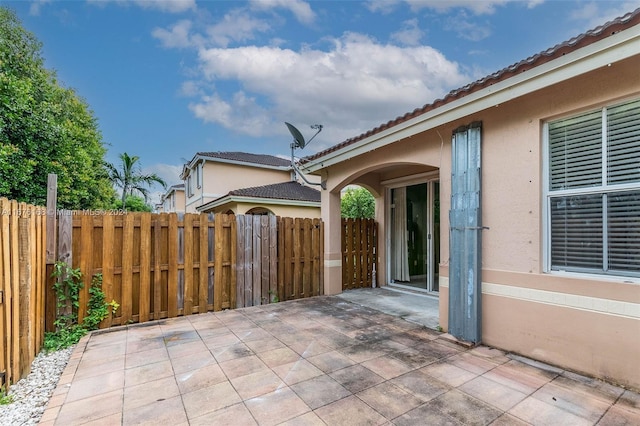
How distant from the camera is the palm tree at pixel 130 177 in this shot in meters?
19.2

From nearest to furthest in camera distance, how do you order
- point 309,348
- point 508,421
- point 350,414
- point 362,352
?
point 508,421, point 350,414, point 362,352, point 309,348

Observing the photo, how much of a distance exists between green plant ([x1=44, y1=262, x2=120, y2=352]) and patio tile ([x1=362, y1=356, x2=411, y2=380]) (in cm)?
428

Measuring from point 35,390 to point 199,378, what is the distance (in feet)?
5.23

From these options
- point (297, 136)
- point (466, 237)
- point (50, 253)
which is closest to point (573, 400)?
point (466, 237)

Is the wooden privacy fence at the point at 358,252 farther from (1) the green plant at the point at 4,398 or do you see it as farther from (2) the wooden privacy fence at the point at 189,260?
(1) the green plant at the point at 4,398

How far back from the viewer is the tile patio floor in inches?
98.3

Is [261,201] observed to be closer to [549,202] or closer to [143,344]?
[143,344]

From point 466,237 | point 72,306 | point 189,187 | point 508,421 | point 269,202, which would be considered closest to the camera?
point 508,421

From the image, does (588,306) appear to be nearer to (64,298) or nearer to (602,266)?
(602,266)

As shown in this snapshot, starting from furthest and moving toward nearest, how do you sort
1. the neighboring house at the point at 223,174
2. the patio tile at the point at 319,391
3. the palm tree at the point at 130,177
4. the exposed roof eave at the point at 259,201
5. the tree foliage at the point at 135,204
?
the tree foliage at the point at 135,204 < the palm tree at the point at 130,177 < the neighboring house at the point at 223,174 < the exposed roof eave at the point at 259,201 < the patio tile at the point at 319,391

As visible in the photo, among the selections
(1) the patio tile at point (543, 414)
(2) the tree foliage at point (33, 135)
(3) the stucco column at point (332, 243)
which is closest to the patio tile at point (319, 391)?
(1) the patio tile at point (543, 414)

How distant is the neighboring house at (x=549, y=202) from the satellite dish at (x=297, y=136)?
335cm

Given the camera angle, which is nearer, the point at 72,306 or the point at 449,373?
the point at 449,373

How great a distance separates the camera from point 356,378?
3148 mm
